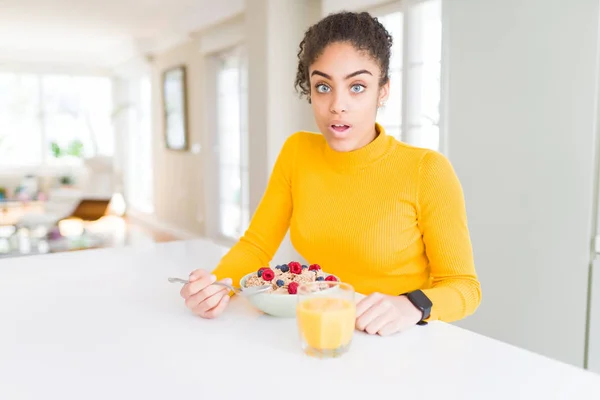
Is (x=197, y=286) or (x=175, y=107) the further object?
(x=175, y=107)

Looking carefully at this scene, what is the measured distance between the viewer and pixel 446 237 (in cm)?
108

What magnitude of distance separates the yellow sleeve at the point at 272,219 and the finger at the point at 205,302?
33 centimetres

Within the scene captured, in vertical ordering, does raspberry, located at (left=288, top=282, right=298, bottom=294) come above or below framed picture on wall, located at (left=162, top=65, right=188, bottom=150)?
below

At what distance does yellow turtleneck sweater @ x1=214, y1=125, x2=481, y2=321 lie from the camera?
1.09 meters

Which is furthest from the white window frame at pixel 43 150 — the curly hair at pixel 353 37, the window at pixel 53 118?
the curly hair at pixel 353 37

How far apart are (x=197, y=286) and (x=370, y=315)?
324 mm

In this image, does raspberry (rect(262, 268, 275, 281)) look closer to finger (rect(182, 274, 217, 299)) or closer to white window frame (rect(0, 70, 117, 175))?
finger (rect(182, 274, 217, 299))

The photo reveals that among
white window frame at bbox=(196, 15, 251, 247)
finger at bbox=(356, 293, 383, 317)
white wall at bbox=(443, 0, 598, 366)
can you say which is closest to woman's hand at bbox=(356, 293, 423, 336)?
finger at bbox=(356, 293, 383, 317)

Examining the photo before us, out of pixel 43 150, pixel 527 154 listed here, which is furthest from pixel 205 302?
pixel 43 150

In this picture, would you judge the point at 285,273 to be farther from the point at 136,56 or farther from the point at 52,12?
the point at 136,56

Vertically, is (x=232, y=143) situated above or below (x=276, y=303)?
above

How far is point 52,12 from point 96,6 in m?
0.61

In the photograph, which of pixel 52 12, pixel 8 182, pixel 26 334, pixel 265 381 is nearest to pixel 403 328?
pixel 265 381

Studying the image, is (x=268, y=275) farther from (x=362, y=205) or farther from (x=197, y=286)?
(x=362, y=205)
